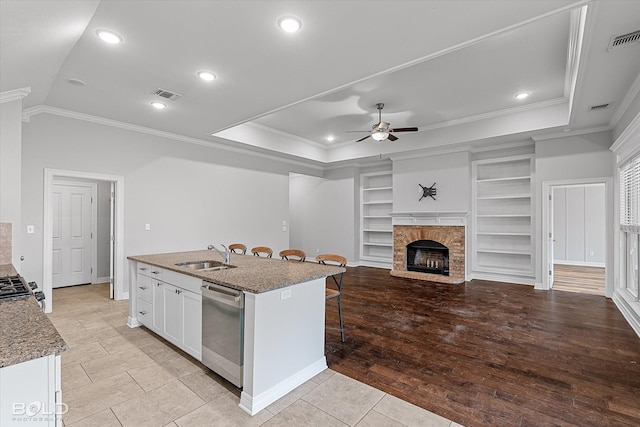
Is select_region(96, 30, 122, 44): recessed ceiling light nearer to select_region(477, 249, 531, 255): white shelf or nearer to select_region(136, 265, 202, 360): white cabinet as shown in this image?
select_region(136, 265, 202, 360): white cabinet

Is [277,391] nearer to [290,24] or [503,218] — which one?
[290,24]

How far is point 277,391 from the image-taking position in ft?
7.56

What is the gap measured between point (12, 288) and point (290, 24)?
2.65m

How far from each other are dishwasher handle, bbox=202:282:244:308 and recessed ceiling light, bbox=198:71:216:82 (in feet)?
7.41

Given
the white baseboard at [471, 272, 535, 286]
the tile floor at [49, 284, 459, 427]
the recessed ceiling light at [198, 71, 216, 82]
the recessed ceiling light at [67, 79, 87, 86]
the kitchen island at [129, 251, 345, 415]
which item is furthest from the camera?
the white baseboard at [471, 272, 535, 286]

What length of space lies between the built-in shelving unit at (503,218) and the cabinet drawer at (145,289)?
6.15 metres

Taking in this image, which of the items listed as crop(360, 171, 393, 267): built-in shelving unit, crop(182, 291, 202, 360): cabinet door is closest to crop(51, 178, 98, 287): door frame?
crop(182, 291, 202, 360): cabinet door

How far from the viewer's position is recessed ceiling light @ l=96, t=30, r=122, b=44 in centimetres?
263

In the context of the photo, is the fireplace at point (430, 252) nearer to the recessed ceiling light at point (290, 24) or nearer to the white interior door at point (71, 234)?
the recessed ceiling light at point (290, 24)

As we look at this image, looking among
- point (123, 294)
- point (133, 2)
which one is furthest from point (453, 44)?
point (123, 294)

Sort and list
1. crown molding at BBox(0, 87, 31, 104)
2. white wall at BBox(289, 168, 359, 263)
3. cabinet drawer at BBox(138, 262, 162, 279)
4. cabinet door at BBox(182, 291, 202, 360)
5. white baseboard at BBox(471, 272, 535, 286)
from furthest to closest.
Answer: white wall at BBox(289, 168, 359, 263), white baseboard at BBox(471, 272, 535, 286), cabinet drawer at BBox(138, 262, 162, 279), crown molding at BBox(0, 87, 31, 104), cabinet door at BBox(182, 291, 202, 360)

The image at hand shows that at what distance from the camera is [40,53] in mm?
2570

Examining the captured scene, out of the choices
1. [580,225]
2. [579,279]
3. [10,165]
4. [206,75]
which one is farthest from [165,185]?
[580,225]

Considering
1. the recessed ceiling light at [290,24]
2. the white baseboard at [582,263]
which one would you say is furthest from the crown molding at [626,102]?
the white baseboard at [582,263]
